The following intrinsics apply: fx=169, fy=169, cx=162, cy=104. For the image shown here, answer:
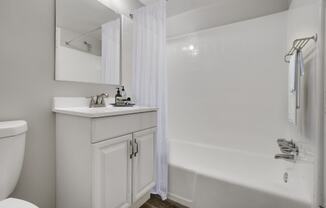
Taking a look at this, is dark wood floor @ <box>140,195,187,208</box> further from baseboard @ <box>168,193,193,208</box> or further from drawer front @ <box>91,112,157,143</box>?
drawer front @ <box>91,112,157,143</box>

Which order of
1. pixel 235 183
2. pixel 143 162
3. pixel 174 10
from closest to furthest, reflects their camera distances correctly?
pixel 235 183 → pixel 143 162 → pixel 174 10

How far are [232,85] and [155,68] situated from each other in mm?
1092

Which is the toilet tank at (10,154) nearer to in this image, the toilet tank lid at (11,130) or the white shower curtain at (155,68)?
the toilet tank lid at (11,130)

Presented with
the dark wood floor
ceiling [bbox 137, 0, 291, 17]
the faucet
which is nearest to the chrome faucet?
the dark wood floor

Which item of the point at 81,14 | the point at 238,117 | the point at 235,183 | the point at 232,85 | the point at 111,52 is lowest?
the point at 235,183

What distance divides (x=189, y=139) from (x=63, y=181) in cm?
174

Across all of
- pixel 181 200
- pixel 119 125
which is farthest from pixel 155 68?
pixel 181 200

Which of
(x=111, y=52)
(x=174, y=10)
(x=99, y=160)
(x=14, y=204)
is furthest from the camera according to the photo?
(x=174, y=10)

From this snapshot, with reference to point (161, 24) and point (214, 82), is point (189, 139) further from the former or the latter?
point (161, 24)

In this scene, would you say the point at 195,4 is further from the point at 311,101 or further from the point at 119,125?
the point at 119,125

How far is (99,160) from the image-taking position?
1.11 meters

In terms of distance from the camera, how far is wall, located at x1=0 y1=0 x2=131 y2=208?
106 cm

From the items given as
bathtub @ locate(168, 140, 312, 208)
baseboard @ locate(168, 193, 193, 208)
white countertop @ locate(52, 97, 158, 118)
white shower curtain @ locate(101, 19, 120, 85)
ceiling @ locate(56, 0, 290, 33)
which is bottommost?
baseboard @ locate(168, 193, 193, 208)

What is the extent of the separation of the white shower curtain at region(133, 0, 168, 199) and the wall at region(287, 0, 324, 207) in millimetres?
1182
